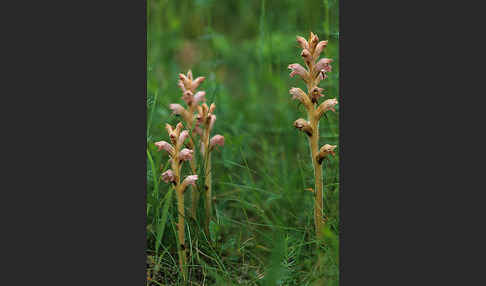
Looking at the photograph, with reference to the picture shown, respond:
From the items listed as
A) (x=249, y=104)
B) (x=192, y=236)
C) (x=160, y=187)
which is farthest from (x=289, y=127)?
(x=192, y=236)

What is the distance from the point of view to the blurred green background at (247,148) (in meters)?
2.92

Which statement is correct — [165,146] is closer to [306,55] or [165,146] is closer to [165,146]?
[165,146]

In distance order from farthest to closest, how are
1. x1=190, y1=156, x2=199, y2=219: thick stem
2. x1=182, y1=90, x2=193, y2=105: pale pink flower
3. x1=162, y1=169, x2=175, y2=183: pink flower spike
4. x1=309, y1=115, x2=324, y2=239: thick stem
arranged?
x1=190, y1=156, x2=199, y2=219: thick stem < x1=182, y1=90, x2=193, y2=105: pale pink flower < x1=309, y1=115, x2=324, y2=239: thick stem < x1=162, y1=169, x2=175, y2=183: pink flower spike

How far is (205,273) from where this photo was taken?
2.90 m

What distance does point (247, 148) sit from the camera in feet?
14.6

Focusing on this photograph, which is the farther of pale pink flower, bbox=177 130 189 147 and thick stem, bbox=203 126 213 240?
thick stem, bbox=203 126 213 240

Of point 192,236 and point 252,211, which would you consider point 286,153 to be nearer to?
point 252,211

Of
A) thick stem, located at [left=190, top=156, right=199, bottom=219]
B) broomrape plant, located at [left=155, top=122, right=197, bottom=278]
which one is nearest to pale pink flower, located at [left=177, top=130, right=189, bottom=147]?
broomrape plant, located at [left=155, top=122, right=197, bottom=278]

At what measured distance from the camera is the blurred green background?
9.59 feet

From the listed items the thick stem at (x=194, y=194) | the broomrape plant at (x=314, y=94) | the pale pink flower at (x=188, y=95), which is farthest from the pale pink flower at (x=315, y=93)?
the thick stem at (x=194, y=194)

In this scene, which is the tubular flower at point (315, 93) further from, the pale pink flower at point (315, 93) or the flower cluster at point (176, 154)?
the flower cluster at point (176, 154)

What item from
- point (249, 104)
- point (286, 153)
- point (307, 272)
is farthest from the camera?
point (249, 104)

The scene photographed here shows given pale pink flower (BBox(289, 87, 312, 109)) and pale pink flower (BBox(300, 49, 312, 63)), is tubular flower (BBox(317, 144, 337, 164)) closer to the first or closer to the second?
pale pink flower (BBox(289, 87, 312, 109))

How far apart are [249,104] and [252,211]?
5.88 ft
